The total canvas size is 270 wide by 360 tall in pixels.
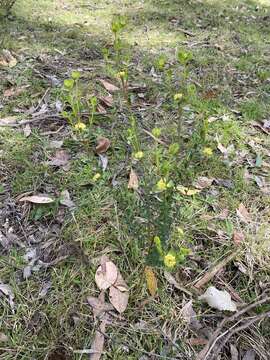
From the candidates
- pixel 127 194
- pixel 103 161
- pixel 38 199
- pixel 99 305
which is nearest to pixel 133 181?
pixel 127 194

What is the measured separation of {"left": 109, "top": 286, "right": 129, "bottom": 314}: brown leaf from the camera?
170 cm

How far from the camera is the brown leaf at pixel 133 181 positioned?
2160 mm

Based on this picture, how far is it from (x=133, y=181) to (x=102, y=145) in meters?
0.35

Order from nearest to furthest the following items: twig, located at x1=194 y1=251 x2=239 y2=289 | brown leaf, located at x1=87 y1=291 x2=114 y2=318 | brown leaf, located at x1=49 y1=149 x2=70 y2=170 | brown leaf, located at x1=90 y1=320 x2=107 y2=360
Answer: brown leaf, located at x1=90 y1=320 x2=107 y2=360 < brown leaf, located at x1=87 y1=291 x2=114 y2=318 < twig, located at x1=194 y1=251 x2=239 y2=289 < brown leaf, located at x1=49 y1=149 x2=70 y2=170

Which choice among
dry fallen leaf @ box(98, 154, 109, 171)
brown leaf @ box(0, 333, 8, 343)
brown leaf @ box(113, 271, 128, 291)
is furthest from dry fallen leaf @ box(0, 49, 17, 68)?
brown leaf @ box(0, 333, 8, 343)

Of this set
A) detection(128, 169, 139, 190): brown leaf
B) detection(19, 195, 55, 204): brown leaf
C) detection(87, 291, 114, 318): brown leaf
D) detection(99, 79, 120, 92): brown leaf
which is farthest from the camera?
detection(99, 79, 120, 92): brown leaf

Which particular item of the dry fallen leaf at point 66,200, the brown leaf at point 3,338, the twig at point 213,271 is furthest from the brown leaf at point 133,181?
the brown leaf at point 3,338

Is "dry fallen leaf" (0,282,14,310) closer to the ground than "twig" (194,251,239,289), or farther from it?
closer to the ground

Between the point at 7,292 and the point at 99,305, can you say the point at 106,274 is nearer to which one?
the point at 99,305

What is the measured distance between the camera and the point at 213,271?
184 centimetres

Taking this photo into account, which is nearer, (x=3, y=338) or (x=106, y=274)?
(x=3, y=338)

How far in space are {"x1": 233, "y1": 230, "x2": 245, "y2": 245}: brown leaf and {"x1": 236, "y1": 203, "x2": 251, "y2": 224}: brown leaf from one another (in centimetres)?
10

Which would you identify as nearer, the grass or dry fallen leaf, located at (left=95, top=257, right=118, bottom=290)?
the grass

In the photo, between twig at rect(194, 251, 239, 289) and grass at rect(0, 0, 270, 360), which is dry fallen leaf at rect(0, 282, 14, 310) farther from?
twig at rect(194, 251, 239, 289)
